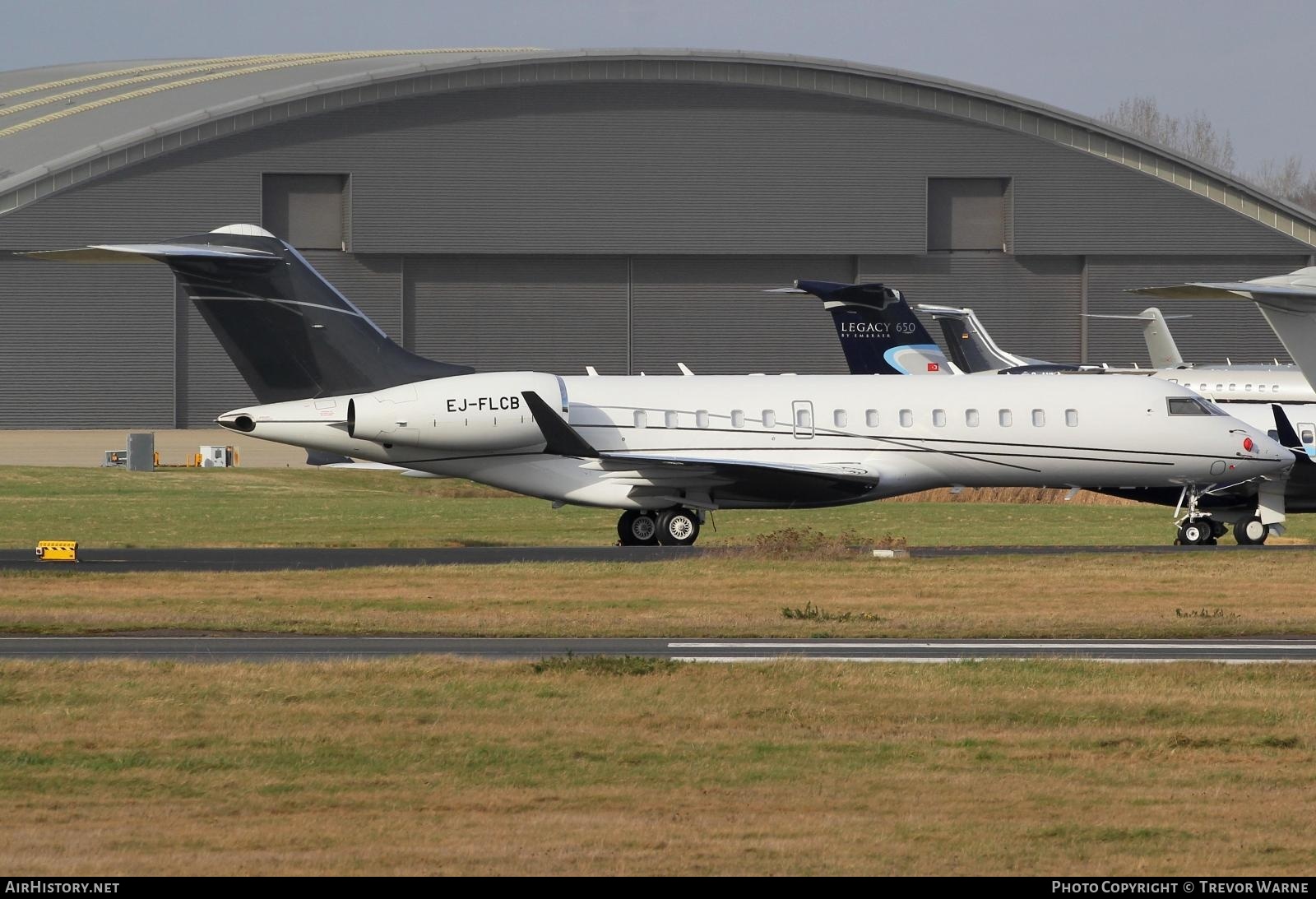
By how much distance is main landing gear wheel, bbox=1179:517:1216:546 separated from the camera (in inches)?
1260

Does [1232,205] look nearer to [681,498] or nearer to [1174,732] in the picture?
[681,498]

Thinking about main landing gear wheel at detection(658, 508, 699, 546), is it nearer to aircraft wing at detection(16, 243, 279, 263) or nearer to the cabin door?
the cabin door

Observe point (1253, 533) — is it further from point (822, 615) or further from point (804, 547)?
point (822, 615)

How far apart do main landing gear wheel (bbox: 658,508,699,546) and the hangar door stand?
38.4m

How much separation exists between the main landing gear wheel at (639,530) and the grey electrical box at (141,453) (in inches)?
1001

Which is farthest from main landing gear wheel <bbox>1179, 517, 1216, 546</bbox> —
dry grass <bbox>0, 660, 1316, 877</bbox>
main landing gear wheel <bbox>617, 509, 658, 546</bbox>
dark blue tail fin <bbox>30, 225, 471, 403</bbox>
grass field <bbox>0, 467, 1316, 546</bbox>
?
dry grass <bbox>0, 660, 1316, 877</bbox>

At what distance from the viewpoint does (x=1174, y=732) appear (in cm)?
1288

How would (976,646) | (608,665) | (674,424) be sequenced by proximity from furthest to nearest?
(674,424), (976,646), (608,665)

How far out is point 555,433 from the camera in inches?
1194

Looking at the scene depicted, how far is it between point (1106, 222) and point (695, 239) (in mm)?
16426

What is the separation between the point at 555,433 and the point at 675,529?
9.45 ft

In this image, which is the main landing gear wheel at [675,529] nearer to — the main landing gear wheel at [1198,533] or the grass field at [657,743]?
the grass field at [657,743]

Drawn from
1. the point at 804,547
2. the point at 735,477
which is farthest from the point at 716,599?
the point at 735,477

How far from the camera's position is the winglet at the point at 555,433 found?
98.7ft
